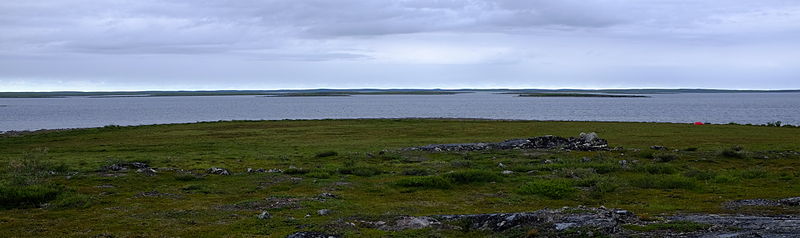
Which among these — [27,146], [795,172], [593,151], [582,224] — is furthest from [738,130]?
[27,146]

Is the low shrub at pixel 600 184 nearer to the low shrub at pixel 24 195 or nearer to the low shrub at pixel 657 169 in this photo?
the low shrub at pixel 657 169

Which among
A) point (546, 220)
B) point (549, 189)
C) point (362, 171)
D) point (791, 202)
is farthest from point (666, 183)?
point (362, 171)

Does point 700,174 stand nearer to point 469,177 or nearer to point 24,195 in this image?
point 469,177

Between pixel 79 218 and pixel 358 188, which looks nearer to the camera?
pixel 79 218

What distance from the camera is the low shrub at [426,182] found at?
853 inches

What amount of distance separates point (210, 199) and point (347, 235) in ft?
25.1

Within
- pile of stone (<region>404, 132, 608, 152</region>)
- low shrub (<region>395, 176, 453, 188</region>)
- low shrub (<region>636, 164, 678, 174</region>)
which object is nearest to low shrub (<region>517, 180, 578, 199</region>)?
low shrub (<region>395, 176, 453, 188</region>)

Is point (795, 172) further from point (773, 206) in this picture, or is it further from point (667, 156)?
point (773, 206)

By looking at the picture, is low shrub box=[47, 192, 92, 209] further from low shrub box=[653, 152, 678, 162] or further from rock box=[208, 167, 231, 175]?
low shrub box=[653, 152, 678, 162]

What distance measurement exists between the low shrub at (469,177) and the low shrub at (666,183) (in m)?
4.92

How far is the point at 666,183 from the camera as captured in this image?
21.5 metres

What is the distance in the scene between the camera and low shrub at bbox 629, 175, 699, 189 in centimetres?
2120

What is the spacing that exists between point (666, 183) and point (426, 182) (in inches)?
325

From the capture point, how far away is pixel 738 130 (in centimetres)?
5397
